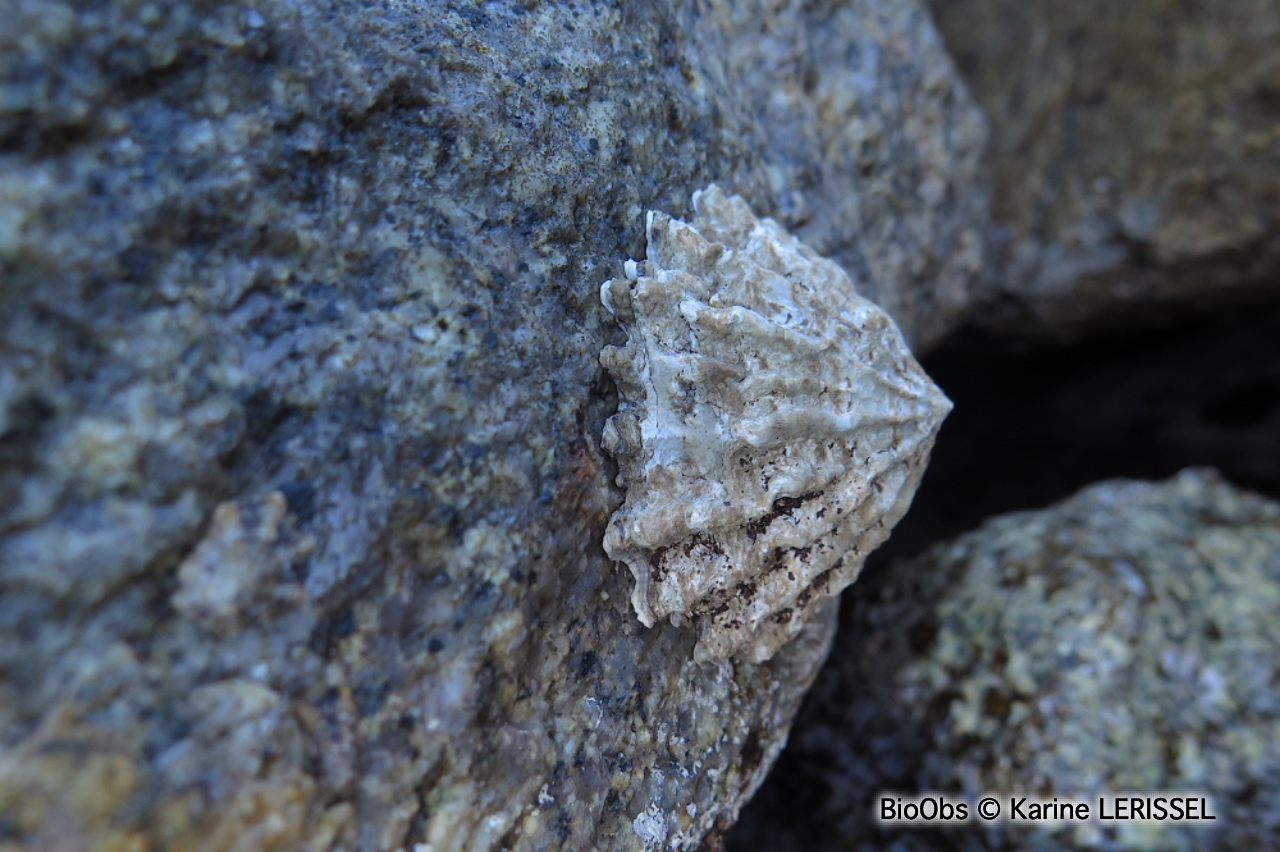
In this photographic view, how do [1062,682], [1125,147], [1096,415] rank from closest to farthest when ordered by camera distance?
[1062,682]
[1125,147]
[1096,415]

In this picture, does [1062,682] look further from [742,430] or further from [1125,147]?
[1125,147]

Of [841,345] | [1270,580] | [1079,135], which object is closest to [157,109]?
[841,345]

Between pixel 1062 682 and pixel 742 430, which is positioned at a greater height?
pixel 742 430

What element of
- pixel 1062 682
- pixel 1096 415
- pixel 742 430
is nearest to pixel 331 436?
pixel 742 430

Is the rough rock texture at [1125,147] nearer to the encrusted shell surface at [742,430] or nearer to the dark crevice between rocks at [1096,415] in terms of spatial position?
the dark crevice between rocks at [1096,415]

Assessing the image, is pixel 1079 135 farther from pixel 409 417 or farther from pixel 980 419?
pixel 409 417

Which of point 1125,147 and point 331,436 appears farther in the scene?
point 1125,147
